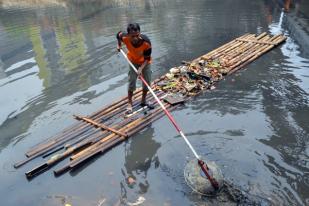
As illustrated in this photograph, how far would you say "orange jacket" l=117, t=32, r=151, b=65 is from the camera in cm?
648

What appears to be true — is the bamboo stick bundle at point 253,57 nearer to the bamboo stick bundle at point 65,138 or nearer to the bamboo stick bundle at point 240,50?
the bamboo stick bundle at point 240,50

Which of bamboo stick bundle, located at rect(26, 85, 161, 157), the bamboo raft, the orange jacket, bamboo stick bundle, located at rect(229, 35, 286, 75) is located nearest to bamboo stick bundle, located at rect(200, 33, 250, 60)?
the bamboo raft

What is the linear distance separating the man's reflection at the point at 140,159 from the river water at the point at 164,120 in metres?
0.02

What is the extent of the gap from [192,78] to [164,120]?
212cm

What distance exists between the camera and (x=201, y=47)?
471 inches

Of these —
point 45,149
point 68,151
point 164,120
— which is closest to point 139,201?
point 68,151

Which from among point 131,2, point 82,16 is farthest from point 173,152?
point 131,2

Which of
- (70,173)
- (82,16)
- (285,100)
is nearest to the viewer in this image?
(70,173)

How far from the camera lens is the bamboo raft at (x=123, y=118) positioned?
242 inches

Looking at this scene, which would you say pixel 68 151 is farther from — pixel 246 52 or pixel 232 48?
pixel 232 48

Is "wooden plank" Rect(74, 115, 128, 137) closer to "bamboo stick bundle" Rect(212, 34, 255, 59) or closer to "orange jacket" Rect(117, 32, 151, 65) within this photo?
"orange jacket" Rect(117, 32, 151, 65)

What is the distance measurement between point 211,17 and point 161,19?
8.98 ft

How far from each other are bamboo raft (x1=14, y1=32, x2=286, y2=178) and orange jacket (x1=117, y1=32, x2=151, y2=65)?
1303 mm

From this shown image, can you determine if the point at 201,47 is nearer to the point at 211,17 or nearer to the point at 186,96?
the point at 186,96
